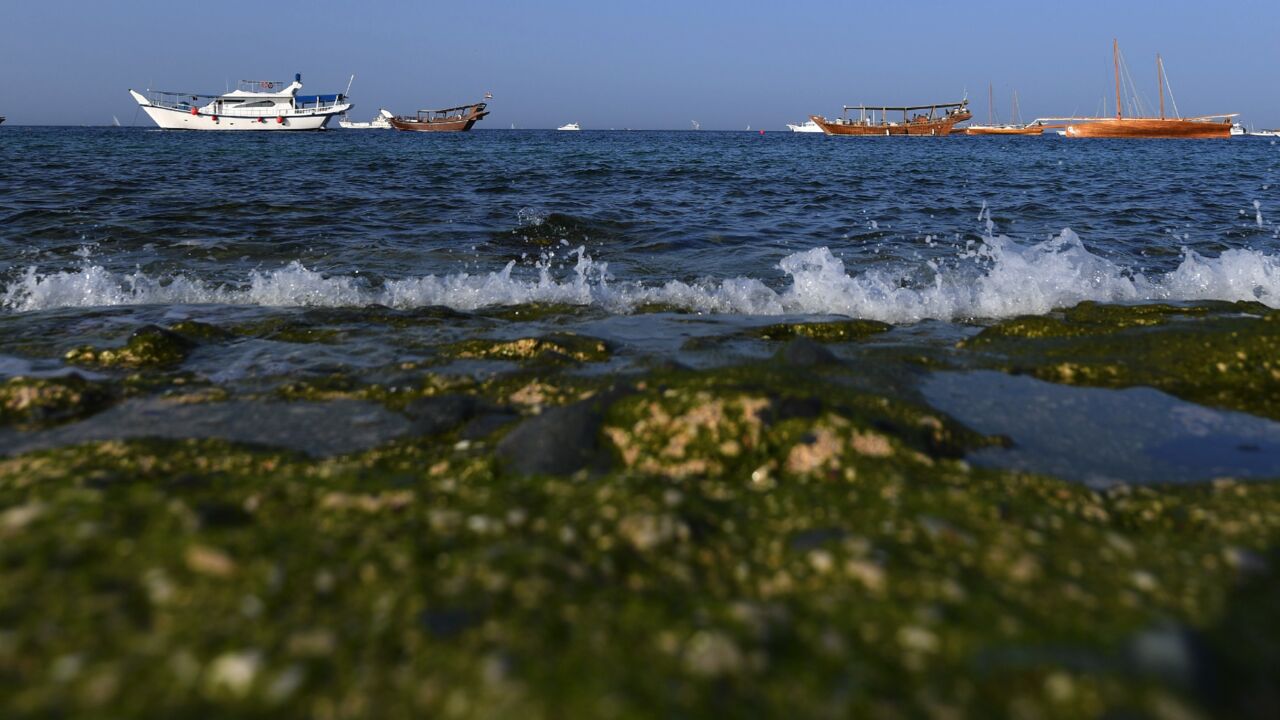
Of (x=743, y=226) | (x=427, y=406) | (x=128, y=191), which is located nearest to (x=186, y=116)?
(x=128, y=191)

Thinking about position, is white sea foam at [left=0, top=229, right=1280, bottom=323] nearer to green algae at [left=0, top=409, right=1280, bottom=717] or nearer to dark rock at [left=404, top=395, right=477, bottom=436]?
dark rock at [left=404, top=395, right=477, bottom=436]

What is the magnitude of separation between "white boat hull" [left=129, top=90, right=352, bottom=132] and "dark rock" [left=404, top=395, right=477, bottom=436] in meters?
88.0

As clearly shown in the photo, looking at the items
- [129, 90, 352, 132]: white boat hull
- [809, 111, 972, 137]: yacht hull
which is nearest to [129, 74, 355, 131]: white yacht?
[129, 90, 352, 132]: white boat hull

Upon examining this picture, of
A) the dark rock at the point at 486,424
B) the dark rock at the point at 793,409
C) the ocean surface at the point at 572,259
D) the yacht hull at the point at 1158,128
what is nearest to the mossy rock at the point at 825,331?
the ocean surface at the point at 572,259

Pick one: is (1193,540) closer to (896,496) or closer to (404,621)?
(896,496)

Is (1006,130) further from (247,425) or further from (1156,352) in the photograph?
(247,425)

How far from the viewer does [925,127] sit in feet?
282

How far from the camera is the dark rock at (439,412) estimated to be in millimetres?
3750

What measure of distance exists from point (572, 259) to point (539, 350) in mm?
5426

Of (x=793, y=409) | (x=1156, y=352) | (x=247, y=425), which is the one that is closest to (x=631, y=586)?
(x=793, y=409)

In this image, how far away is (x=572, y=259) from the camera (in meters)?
10.4

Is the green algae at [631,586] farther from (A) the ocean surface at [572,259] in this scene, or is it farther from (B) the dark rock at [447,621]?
(A) the ocean surface at [572,259]

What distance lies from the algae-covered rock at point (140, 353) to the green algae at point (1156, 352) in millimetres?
5444

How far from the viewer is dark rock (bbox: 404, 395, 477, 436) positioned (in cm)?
375
